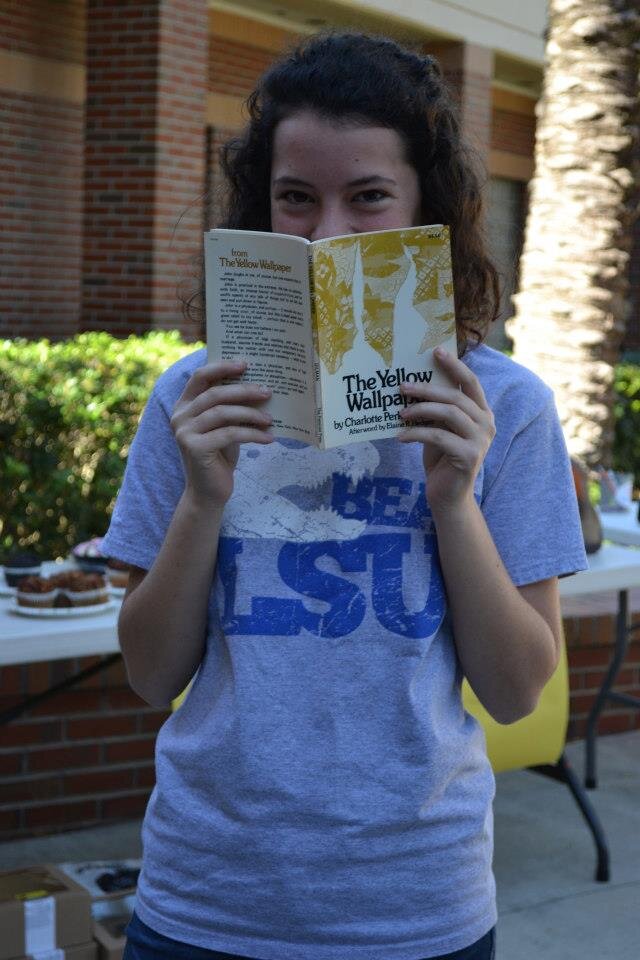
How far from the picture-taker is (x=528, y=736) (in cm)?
378

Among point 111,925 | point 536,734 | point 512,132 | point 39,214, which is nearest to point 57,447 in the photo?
point 536,734

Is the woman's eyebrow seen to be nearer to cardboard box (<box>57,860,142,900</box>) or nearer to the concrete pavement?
cardboard box (<box>57,860,142,900</box>)

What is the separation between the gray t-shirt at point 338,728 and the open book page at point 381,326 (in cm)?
8

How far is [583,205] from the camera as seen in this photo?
231 inches

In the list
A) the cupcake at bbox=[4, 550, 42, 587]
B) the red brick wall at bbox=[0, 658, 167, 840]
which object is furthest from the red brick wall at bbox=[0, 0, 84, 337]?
the cupcake at bbox=[4, 550, 42, 587]

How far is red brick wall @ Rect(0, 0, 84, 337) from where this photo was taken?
9883mm

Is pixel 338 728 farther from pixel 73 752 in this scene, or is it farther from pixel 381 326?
pixel 73 752

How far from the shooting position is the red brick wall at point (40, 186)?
9.88 m

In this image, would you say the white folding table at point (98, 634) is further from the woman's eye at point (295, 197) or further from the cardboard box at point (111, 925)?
the woman's eye at point (295, 197)

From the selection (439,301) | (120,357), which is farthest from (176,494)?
(120,357)

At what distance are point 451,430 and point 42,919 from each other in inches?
74.2

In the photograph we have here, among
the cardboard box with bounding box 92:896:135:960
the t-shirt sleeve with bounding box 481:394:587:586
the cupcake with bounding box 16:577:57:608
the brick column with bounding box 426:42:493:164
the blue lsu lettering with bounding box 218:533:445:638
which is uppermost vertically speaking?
the brick column with bounding box 426:42:493:164

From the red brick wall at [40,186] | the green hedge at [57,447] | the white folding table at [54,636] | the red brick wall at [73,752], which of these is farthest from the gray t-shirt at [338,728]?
the red brick wall at [40,186]

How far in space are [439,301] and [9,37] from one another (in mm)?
9111
